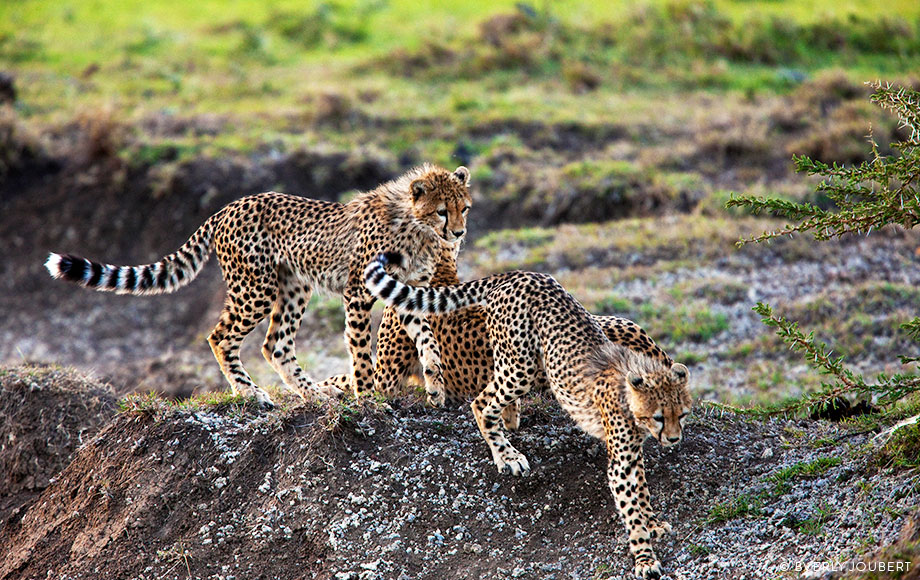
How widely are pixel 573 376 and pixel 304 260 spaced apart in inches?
75.1

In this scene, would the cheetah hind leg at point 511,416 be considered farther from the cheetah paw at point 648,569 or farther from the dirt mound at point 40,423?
the dirt mound at point 40,423

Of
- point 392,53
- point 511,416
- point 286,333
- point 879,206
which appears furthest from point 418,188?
point 392,53

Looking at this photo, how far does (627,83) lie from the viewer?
14.2 meters

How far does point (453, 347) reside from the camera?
5.42 meters

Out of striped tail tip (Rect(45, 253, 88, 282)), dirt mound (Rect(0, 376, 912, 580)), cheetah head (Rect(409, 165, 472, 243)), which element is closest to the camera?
dirt mound (Rect(0, 376, 912, 580))

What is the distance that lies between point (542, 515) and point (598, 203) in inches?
248

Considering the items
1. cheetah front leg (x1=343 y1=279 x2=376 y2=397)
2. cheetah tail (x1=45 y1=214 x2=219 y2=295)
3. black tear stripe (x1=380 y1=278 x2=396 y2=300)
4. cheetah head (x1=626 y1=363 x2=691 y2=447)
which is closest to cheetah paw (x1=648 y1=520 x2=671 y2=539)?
cheetah head (x1=626 y1=363 x2=691 y2=447)

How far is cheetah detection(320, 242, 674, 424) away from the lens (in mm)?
5035

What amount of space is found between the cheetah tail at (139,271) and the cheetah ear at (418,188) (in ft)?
4.54

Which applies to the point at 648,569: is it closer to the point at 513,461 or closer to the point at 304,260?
the point at 513,461

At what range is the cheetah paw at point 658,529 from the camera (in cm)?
427

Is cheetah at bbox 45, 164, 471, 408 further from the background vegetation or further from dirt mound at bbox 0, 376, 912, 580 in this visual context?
the background vegetation

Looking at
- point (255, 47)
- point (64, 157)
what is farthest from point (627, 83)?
point (64, 157)

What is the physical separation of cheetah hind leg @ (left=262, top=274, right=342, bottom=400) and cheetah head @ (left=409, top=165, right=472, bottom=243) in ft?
3.33
